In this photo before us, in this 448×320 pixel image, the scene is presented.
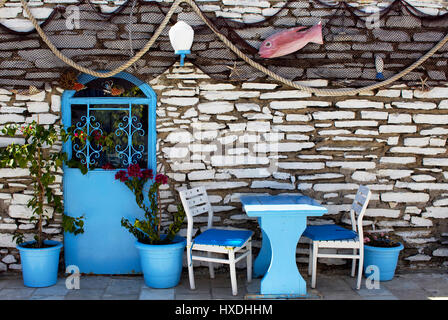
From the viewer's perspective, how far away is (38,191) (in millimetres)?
4629

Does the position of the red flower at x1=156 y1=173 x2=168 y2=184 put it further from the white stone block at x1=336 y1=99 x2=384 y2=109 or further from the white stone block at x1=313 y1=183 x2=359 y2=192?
the white stone block at x1=336 y1=99 x2=384 y2=109

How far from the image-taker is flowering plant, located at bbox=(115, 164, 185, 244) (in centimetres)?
450

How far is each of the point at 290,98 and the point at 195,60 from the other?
1059 millimetres

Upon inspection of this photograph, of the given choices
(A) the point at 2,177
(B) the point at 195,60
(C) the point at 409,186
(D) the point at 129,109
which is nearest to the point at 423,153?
(C) the point at 409,186

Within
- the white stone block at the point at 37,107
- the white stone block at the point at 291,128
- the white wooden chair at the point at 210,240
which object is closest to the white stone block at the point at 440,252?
the white stone block at the point at 291,128

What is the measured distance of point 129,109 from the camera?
485 centimetres

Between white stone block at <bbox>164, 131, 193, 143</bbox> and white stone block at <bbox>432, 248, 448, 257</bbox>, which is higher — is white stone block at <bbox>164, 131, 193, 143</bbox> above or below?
above

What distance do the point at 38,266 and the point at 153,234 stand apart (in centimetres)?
112

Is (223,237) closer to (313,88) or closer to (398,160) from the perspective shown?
(313,88)

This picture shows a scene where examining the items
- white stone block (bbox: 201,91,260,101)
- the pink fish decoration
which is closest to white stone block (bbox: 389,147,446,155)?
the pink fish decoration

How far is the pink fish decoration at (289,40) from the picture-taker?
4.68m

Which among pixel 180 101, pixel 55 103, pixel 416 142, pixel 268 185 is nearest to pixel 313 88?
pixel 268 185

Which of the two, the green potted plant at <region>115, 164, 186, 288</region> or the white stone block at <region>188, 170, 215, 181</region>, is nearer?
the green potted plant at <region>115, 164, 186, 288</region>

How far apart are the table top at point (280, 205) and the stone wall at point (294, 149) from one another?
8.9 inches
